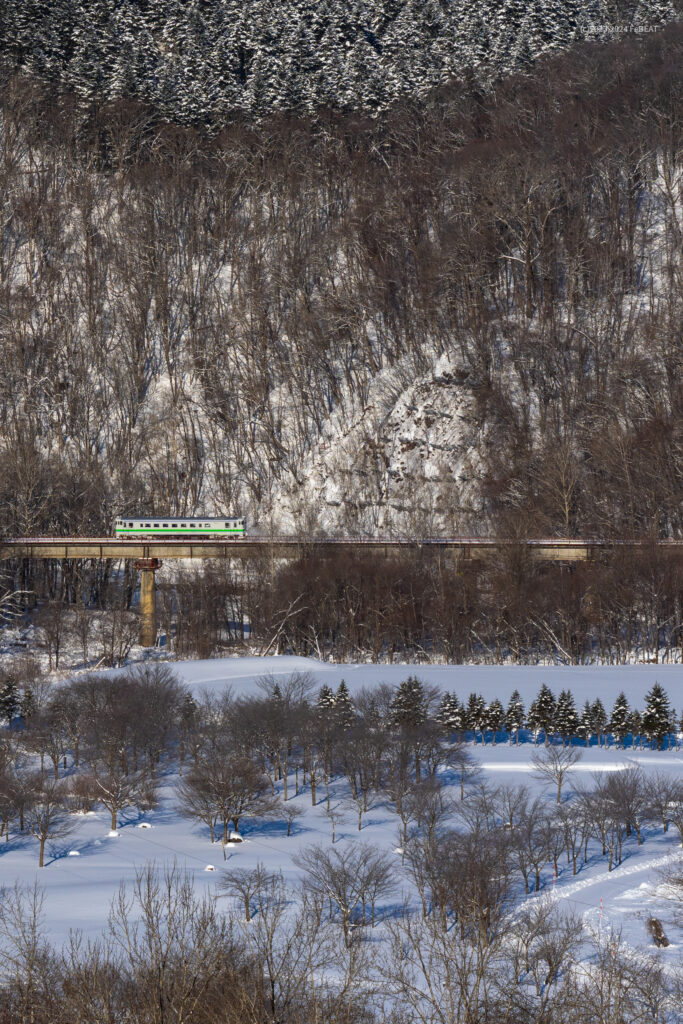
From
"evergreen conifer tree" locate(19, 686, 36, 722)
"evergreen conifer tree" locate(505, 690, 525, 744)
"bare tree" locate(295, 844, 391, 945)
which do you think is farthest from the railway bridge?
"bare tree" locate(295, 844, 391, 945)

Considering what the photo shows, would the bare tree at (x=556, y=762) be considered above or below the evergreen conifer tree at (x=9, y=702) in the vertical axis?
below

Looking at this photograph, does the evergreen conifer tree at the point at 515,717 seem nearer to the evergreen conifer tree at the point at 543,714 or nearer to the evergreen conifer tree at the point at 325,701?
the evergreen conifer tree at the point at 543,714

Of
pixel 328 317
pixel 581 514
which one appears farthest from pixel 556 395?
pixel 328 317

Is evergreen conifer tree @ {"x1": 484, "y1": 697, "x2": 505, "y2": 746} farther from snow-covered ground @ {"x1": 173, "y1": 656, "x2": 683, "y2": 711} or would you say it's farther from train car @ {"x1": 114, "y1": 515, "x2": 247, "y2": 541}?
train car @ {"x1": 114, "y1": 515, "x2": 247, "y2": 541}

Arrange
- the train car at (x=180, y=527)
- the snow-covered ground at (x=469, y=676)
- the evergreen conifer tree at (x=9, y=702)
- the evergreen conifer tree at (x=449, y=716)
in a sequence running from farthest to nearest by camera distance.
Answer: the train car at (x=180, y=527), the snow-covered ground at (x=469, y=676), the evergreen conifer tree at (x=9, y=702), the evergreen conifer tree at (x=449, y=716)

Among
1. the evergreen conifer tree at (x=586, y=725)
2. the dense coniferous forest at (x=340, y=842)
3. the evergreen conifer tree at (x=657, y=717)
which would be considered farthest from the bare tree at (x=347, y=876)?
the evergreen conifer tree at (x=657, y=717)

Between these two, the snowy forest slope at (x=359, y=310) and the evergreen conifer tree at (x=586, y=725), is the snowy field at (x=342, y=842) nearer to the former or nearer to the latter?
the evergreen conifer tree at (x=586, y=725)

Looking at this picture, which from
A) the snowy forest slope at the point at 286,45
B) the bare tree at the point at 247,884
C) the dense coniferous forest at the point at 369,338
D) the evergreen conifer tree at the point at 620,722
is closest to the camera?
the bare tree at the point at 247,884

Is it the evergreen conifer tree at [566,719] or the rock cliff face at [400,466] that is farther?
the rock cliff face at [400,466]

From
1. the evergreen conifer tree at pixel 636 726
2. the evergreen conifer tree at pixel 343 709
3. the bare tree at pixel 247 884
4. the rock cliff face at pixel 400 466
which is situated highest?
the rock cliff face at pixel 400 466
